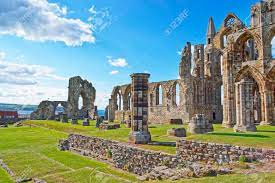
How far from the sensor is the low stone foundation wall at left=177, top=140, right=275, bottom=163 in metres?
9.02

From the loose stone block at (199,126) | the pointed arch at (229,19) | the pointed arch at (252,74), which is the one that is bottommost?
the loose stone block at (199,126)

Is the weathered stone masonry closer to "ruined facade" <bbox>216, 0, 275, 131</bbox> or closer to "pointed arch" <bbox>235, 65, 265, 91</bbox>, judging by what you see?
"ruined facade" <bbox>216, 0, 275, 131</bbox>

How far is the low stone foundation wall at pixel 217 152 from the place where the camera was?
902 centimetres

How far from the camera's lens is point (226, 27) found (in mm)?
37656

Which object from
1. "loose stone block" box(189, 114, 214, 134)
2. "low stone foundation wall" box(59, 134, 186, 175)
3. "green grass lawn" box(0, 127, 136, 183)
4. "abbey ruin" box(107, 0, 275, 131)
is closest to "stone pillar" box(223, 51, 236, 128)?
"abbey ruin" box(107, 0, 275, 131)

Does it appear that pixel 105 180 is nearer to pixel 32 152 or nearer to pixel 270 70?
pixel 32 152

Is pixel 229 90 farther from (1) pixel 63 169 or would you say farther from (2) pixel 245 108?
(1) pixel 63 169

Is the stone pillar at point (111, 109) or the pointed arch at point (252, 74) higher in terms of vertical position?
the pointed arch at point (252, 74)

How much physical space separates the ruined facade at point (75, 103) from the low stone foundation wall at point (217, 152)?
139 feet

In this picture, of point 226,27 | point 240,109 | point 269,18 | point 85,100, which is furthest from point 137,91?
point 85,100

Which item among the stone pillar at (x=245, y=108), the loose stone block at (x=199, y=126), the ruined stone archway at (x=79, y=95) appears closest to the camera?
the stone pillar at (x=245, y=108)

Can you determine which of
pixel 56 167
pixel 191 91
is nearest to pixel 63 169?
Answer: pixel 56 167

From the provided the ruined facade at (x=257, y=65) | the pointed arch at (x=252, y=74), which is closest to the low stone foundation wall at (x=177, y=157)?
the ruined facade at (x=257, y=65)

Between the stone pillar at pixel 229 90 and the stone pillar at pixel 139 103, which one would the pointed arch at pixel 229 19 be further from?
the stone pillar at pixel 139 103
